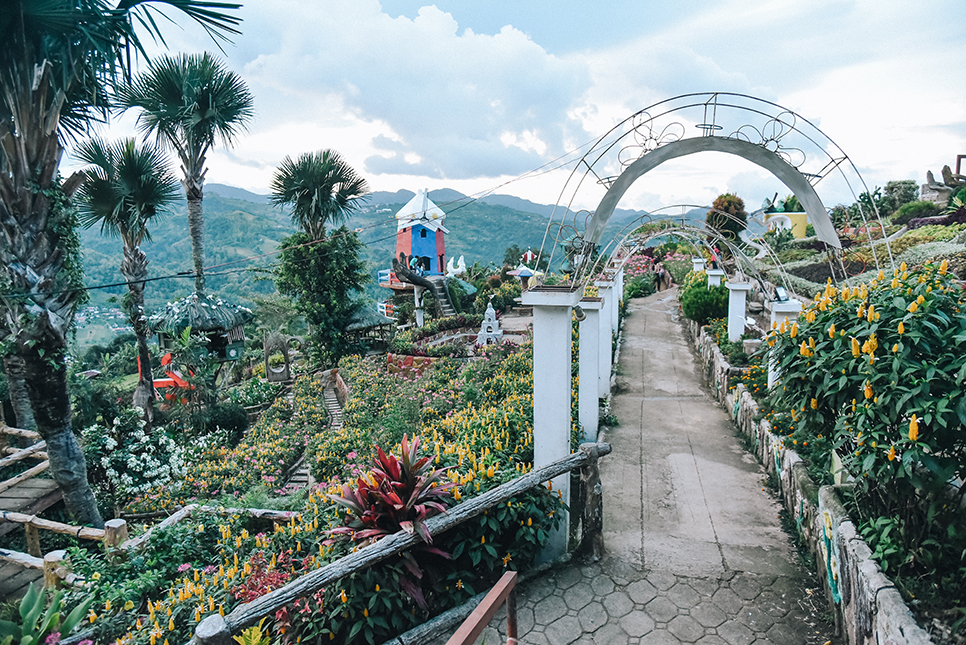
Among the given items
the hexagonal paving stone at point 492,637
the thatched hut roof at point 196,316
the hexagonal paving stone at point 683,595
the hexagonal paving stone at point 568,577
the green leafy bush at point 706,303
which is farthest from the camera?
the thatched hut roof at point 196,316

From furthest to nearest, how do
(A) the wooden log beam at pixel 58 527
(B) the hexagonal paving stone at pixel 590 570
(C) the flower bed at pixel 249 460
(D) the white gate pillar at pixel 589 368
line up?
(C) the flower bed at pixel 249 460 < (D) the white gate pillar at pixel 589 368 < (A) the wooden log beam at pixel 58 527 < (B) the hexagonal paving stone at pixel 590 570

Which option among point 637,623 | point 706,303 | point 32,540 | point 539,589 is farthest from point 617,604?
point 706,303

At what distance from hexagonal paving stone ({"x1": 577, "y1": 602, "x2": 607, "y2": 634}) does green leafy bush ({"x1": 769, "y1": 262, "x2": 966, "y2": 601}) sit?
1.77m

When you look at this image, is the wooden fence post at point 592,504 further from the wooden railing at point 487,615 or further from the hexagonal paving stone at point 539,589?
the wooden railing at point 487,615

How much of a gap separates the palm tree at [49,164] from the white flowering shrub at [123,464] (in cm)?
171

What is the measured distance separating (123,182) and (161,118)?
13.3 ft

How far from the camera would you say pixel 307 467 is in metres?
10.1

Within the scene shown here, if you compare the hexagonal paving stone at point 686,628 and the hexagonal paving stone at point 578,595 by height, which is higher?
the hexagonal paving stone at point 686,628

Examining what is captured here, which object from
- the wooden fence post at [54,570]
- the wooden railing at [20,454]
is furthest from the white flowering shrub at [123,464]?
the wooden fence post at [54,570]

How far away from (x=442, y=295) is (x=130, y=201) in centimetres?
1362

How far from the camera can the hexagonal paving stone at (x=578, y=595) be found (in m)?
3.80

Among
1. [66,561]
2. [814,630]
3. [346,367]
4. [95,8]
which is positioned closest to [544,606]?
[814,630]

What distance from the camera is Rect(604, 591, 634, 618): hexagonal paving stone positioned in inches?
146

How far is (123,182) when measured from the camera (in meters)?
12.4
